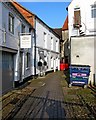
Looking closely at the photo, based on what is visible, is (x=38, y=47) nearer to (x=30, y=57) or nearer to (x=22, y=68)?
(x=30, y=57)

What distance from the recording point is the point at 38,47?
23141 mm

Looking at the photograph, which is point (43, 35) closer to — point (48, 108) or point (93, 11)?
point (93, 11)

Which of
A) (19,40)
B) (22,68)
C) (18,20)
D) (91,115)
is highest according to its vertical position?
(18,20)

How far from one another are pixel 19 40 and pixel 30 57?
535cm

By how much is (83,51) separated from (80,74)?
285cm

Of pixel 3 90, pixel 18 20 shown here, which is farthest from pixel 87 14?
pixel 3 90

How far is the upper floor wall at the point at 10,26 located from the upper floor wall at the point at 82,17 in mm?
9597

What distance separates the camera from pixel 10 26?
530 inches

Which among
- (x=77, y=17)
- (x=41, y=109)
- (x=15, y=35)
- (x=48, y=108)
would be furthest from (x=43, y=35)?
(x=41, y=109)

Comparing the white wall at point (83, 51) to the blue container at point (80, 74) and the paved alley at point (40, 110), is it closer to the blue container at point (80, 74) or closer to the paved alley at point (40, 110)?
the blue container at point (80, 74)

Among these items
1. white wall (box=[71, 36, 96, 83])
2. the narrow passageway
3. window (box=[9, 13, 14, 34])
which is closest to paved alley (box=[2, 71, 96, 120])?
the narrow passageway

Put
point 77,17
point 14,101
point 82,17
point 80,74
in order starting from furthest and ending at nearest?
point 77,17 < point 82,17 < point 80,74 < point 14,101

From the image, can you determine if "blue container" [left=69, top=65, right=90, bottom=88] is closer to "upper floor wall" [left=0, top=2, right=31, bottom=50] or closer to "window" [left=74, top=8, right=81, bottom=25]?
"upper floor wall" [left=0, top=2, right=31, bottom=50]

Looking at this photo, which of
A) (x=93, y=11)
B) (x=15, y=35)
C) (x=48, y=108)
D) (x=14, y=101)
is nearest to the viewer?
(x=48, y=108)
